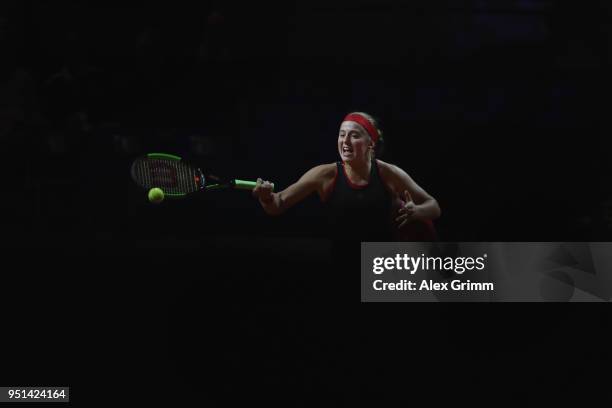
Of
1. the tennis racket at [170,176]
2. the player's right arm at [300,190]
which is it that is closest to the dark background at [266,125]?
the player's right arm at [300,190]

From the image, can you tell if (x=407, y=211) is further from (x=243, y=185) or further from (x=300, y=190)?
(x=243, y=185)

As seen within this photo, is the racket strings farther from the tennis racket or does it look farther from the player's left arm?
the player's left arm

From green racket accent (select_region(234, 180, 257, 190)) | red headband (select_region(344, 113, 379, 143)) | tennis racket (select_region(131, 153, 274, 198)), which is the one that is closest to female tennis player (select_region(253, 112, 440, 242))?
red headband (select_region(344, 113, 379, 143))

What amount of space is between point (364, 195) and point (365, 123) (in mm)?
495

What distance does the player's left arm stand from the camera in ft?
13.5

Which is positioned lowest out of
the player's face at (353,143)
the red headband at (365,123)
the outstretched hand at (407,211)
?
the outstretched hand at (407,211)

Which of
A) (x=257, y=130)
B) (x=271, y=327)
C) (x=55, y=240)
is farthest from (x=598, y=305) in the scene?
(x=55, y=240)

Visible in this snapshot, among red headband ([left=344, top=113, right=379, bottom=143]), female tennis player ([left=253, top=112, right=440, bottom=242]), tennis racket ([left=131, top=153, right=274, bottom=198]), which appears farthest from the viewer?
red headband ([left=344, top=113, right=379, bottom=143])

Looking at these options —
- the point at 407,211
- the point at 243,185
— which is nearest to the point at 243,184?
the point at 243,185

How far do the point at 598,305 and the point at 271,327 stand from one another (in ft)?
6.86

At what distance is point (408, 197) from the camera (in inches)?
163

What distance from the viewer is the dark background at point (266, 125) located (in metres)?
4.55

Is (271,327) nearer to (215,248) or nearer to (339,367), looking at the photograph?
(339,367)

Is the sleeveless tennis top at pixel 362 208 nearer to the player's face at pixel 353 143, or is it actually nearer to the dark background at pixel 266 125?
the player's face at pixel 353 143
